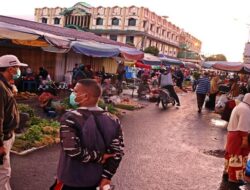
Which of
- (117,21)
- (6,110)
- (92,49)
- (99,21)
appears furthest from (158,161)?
(99,21)

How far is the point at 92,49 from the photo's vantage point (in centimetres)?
1435

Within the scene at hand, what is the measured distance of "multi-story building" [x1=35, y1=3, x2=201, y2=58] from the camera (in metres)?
58.8

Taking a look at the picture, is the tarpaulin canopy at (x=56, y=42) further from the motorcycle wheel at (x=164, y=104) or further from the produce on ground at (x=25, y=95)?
the motorcycle wheel at (x=164, y=104)

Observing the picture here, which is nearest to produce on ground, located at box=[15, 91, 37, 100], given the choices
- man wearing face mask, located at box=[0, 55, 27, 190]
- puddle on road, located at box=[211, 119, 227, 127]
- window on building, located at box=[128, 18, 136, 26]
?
puddle on road, located at box=[211, 119, 227, 127]

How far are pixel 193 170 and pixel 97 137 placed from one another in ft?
15.3

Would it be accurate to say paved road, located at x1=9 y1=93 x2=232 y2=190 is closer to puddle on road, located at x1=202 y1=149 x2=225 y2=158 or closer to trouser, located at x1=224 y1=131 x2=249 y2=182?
puddle on road, located at x1=202 y1=149 x2=225 y2=158

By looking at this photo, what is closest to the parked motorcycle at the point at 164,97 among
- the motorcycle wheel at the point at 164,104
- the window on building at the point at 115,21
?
the motorcycle wheel at the point at 164,104

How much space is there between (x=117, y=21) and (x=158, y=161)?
55.6 m

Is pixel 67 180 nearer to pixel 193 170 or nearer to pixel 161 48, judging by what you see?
pixel 193 170

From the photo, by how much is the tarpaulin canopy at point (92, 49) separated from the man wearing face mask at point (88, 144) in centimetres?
1108

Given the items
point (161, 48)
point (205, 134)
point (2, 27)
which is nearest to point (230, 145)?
point (205, 134)

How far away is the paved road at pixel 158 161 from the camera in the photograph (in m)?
5.61

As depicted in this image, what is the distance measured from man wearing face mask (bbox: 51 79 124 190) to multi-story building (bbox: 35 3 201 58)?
5395 cm

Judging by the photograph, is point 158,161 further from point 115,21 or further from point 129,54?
point 115,21
